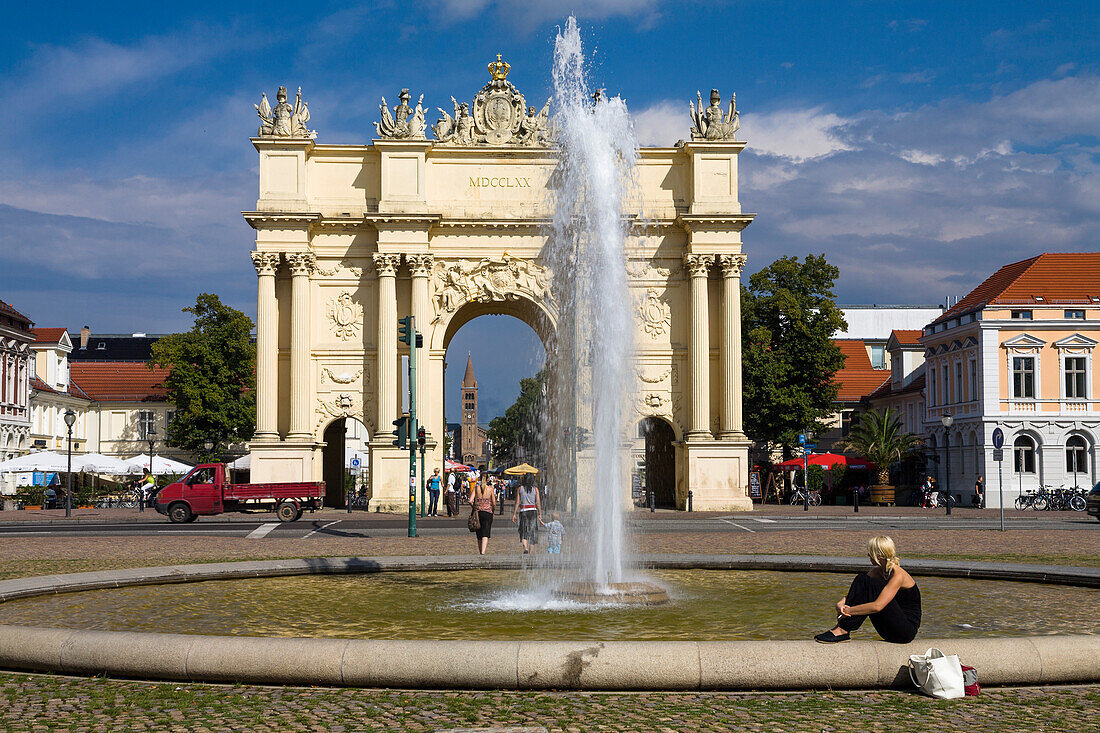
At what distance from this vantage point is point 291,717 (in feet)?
26.1

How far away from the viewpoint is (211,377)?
7244 centimetres

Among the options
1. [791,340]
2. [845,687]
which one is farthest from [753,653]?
[791,340]

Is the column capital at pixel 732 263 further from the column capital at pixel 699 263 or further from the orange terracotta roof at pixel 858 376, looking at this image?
the orange terracotta roof at pixel 858 376

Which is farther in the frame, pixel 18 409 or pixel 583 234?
pixel 18 409

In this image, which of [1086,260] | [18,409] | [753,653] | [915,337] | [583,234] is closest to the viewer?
[753,653]

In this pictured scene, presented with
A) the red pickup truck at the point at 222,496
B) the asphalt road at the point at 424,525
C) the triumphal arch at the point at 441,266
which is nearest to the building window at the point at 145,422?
the triumphal arch at the point at 441,266

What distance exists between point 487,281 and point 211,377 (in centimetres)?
3168

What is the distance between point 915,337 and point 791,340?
24.7 metres

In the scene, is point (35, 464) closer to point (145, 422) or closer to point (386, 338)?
point (386, 338)

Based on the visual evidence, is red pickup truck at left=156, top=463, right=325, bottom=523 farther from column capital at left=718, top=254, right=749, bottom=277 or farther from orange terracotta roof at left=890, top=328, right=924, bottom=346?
orange terracotta roof at left=890, top=328, right=924, bottom=346

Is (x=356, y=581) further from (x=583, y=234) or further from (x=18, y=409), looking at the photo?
(x=18, y=409)

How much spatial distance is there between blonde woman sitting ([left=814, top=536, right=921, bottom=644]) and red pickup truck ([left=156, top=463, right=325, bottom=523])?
3123 centimetres

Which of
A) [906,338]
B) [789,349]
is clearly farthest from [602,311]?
[906,338]

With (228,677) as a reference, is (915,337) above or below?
above
